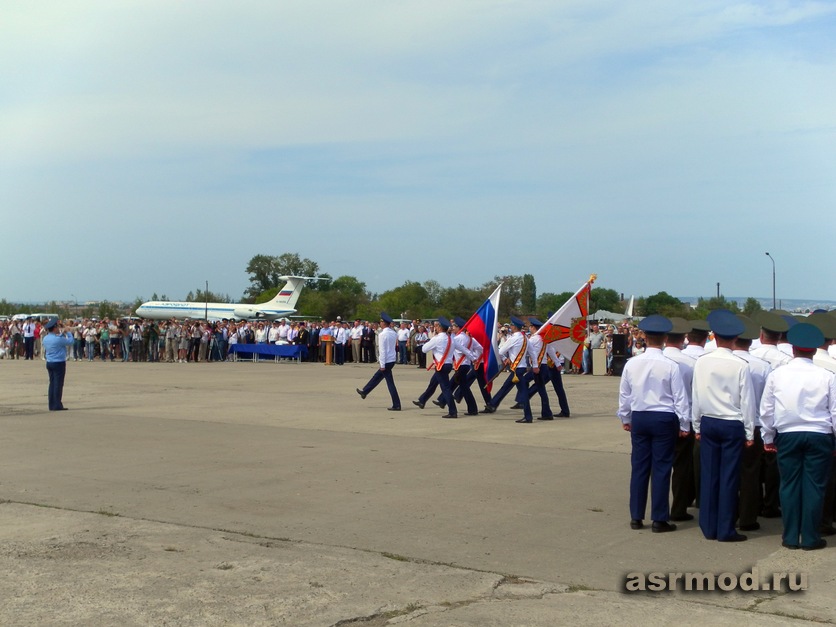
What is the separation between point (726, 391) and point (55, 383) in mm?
13596

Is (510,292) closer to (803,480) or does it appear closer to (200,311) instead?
(200,311)

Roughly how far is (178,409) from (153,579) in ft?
39.6

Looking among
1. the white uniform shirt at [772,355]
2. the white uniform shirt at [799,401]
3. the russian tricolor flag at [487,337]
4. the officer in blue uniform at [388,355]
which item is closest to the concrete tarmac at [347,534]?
the white uniform shirt at [799,401]

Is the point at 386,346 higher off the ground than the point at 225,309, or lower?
lower

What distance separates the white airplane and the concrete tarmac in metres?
62.4

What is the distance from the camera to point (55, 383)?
17656mm

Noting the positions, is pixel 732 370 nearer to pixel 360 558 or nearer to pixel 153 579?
pixel 360 558

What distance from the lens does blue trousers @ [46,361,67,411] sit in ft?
57.9

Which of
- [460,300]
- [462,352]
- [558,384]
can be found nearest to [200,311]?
[460,300]

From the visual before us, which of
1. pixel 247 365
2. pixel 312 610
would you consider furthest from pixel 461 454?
pixel 247 365

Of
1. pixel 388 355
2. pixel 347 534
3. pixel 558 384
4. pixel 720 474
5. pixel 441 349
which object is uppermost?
pixel 441 349

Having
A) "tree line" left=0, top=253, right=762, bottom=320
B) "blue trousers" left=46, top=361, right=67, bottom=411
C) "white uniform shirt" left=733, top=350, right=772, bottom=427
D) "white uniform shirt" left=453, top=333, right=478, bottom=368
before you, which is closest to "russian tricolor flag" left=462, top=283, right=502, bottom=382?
"white uniform shirt" left=453, top=333, right=478, bottom=368

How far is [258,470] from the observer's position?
36.7 feet

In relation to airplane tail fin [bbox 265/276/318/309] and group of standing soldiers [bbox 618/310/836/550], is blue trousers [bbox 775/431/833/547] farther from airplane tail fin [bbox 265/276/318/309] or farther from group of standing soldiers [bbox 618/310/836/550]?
airplane tail fin [bbox 265/276/318/309]
